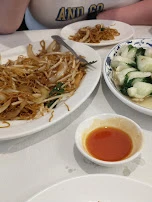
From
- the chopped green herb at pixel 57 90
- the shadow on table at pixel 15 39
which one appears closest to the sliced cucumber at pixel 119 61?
the chopped green herb at pixel 57 90

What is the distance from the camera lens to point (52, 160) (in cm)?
91

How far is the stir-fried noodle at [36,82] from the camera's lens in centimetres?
102

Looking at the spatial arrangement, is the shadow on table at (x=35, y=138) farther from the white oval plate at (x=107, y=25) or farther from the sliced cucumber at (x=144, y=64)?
the white oval plate at (x=107, y=25)

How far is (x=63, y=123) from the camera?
1.05 m

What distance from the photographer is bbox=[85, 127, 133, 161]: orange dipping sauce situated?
2.84ft

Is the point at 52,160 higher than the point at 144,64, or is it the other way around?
the point at 144,64

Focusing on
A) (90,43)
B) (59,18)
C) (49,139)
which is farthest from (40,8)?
(49,139)

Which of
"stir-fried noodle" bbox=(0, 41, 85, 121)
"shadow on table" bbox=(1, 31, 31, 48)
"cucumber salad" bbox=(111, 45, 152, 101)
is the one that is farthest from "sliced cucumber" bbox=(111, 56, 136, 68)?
"shadow on table" bbox=(1, 31, 31, 48)

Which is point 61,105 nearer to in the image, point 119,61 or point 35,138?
point 35,138

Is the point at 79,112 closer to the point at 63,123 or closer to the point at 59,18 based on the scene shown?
the point at 63,123

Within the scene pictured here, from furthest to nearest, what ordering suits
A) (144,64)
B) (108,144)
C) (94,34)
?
1. (94,34)
2. (144,64)
3. (108,144)

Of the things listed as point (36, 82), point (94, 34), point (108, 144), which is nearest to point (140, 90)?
point (108, 144)

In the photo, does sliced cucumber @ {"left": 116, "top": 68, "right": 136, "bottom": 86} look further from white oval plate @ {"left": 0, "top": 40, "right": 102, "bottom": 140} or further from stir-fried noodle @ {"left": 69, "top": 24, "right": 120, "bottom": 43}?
stir-fried noodle @ {"left": 69, "top": 24, "right": 120, "bottom": 43}

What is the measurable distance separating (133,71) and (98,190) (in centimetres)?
50
